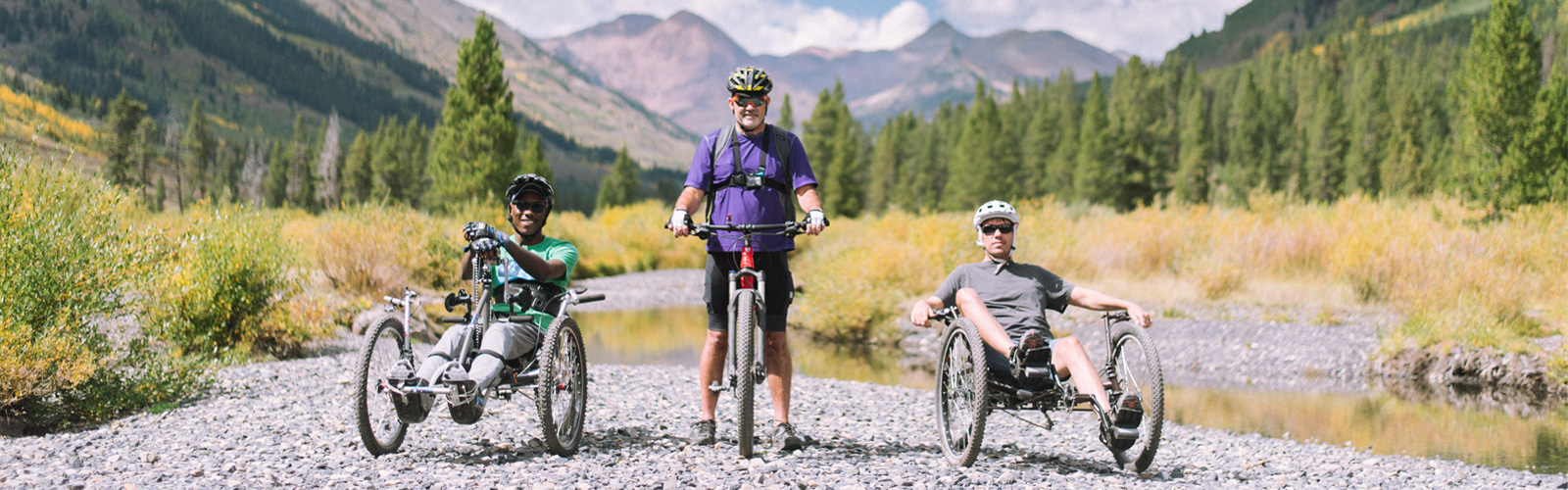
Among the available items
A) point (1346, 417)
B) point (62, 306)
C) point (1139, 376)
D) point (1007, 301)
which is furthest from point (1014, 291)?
point (62, 306)

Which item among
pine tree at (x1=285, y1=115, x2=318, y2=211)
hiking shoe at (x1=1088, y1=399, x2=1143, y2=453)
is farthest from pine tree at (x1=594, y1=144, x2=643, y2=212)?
hiking shoe at (x1=1088, y1=399, x2=1143, y2=453)

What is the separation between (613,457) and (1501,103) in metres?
24.7

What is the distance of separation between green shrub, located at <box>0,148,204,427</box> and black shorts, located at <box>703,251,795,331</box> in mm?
4157

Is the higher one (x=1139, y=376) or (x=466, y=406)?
(x=1139, y=376)

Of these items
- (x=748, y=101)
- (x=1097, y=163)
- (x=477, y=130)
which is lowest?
(x=748, y=101)

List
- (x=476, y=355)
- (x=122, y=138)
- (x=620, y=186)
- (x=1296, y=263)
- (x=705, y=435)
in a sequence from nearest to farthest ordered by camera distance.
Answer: (x=476, y=355) < (x=705, y=435) < (x=1296, y=263) < (x=122, y=138) < (x=620, y=186)

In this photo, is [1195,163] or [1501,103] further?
[1195,163]

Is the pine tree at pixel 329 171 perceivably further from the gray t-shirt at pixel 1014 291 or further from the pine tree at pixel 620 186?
the gray t-shirt at pixel 1014 291

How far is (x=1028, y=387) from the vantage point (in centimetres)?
470

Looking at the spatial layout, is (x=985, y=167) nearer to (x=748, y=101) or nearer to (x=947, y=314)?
(x=947, y=314)

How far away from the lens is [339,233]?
49.1 feet

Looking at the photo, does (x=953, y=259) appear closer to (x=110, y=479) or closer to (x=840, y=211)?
(x=110, y=479)

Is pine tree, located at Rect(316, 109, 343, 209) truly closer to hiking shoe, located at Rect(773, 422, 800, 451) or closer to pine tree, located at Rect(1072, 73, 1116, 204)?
pine tree, located at Rect(1072, 73, 1116, 204)

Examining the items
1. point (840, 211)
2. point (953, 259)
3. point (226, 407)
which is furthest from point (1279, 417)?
point (840, 211)
